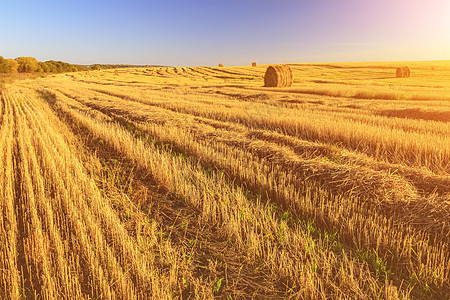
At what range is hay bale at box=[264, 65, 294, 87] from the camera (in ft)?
85.1

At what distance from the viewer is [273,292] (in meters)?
2.49

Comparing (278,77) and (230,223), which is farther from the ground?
(278,77)

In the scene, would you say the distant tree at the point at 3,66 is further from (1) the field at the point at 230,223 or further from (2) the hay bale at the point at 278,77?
(1) the field at the point at 230,223

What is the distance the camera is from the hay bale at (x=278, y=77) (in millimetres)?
25953

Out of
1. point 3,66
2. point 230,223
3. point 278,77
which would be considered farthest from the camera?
point 3,66

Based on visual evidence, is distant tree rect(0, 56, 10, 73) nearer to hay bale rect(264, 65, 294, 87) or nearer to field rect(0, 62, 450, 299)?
hay bale rect(264, 65, 294, 87)

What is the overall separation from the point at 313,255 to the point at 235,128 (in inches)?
249

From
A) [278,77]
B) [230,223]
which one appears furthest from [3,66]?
[230,223]

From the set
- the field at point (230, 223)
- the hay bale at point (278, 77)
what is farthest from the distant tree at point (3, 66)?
the field at point (230, 223)

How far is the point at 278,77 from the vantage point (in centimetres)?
2588

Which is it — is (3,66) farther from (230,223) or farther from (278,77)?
(230,223)

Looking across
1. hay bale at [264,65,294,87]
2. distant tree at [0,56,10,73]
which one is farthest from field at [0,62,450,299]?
distant tree at [0,56,10,73]

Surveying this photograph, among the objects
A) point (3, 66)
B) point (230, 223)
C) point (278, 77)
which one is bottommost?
point (230, 223)

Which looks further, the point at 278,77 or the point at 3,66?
the point at 3,66
